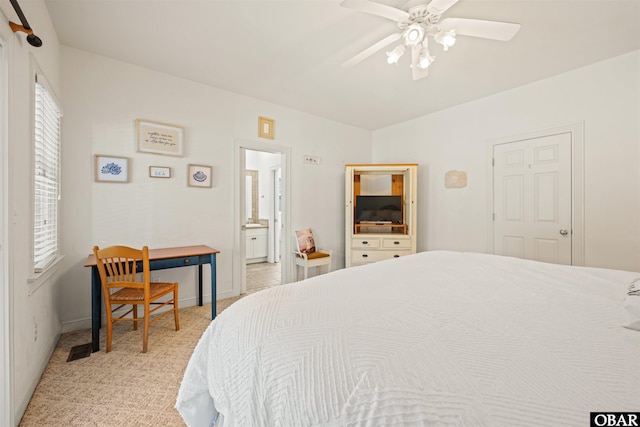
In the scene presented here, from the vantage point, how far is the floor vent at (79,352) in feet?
6.57

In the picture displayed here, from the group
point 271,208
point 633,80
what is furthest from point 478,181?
point 271,208

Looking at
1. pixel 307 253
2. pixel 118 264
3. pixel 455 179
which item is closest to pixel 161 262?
pixel 118 264

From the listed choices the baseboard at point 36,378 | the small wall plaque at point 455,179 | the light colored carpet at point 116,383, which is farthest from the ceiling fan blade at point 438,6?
the baseboard at point 36,378

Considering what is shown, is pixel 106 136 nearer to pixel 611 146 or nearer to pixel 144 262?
pixel 144 262

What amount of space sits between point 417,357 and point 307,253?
319 centimetres

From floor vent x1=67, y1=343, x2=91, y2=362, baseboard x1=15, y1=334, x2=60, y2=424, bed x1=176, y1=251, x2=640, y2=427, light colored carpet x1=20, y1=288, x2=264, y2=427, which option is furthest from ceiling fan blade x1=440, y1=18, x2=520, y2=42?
floor vent x1=67, y1=343, x2=91, y2=362

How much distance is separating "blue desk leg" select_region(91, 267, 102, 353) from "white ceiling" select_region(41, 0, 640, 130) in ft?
6.51

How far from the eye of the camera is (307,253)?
386 centimetres

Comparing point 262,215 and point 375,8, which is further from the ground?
point 375,8

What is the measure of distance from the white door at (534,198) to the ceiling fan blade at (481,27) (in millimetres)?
1912

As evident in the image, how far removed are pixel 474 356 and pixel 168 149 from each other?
319 cm

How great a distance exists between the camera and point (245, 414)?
78cm

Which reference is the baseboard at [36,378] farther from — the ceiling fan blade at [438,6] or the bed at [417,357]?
the ceiling fan blade at [438,6]

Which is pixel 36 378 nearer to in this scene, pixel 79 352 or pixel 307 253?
pixel 79 352
